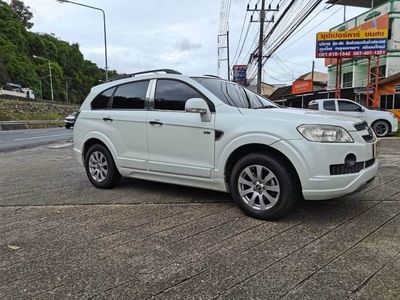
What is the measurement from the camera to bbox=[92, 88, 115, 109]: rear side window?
5890 mm

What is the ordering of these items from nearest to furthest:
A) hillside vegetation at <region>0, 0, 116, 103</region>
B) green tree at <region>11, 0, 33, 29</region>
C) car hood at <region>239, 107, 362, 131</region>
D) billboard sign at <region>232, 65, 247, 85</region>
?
car hood at <region>239, 107, 362, 131</region> → billboard sign at <region>232, 65, 247, 85</region> → hillside vegetation at <region>0, 0, 116, 103</region> → green tree at <region>11, 0, 33, 29</region>

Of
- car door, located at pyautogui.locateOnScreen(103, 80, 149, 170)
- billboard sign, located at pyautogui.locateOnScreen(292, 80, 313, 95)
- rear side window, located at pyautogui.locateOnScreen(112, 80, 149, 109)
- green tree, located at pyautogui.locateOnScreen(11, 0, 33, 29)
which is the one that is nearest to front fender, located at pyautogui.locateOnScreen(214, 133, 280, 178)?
car door, located at pyautogui.locateOnScreen(103, 80, 149, 170)

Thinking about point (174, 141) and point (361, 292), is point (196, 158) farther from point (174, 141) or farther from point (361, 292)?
point (361, 292)

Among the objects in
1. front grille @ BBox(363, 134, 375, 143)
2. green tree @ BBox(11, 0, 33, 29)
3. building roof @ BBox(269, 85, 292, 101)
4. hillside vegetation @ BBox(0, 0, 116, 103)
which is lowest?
front grille @ BBox(363, 134, 375, 143)

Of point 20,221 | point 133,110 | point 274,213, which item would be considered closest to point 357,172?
point 274,213

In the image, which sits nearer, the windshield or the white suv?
the white suv

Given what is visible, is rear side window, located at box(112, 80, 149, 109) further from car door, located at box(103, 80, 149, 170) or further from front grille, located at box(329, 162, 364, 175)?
front grille, located at box(329, 162, 364, 175)

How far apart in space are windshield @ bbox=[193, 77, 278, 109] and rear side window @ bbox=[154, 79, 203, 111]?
21 centimetres

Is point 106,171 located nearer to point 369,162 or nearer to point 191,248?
point 191,248

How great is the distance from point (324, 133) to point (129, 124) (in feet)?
9.05

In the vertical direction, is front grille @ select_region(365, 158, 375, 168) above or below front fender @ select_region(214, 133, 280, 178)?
below

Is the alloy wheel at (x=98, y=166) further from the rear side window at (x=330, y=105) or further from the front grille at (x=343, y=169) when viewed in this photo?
the rear side window at (x=330, y=105)

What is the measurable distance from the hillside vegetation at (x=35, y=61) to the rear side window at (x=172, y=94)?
248ft

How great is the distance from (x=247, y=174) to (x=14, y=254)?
100 inches
